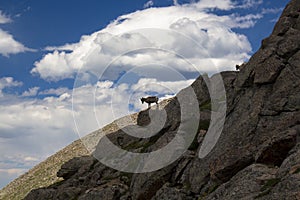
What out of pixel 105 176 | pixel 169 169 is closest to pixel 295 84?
pixel 169 169

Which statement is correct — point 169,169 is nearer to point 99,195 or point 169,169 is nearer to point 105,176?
point 99,195

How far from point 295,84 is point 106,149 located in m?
37.7

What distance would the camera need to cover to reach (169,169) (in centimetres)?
4338

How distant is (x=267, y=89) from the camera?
3853 centimetres

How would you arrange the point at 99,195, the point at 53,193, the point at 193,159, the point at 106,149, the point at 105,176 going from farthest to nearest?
the point at 106,149 < the point at 53,193 < the point at 105,176 < the point at 99,195 < the point at 193,159

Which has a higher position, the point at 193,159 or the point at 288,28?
the point at 288,28

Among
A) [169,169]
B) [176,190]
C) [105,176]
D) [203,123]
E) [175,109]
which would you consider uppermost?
[175,109]

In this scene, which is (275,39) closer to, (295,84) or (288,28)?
(288,28)

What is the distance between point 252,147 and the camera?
110 feet

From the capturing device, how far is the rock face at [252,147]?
1025 inches

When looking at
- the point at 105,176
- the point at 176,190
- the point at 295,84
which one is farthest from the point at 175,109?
the point at 295,84

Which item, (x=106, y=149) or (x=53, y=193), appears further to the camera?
(x=106, y=149)

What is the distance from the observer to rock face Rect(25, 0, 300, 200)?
85.5ft

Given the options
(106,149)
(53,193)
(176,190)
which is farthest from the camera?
(106,149)
